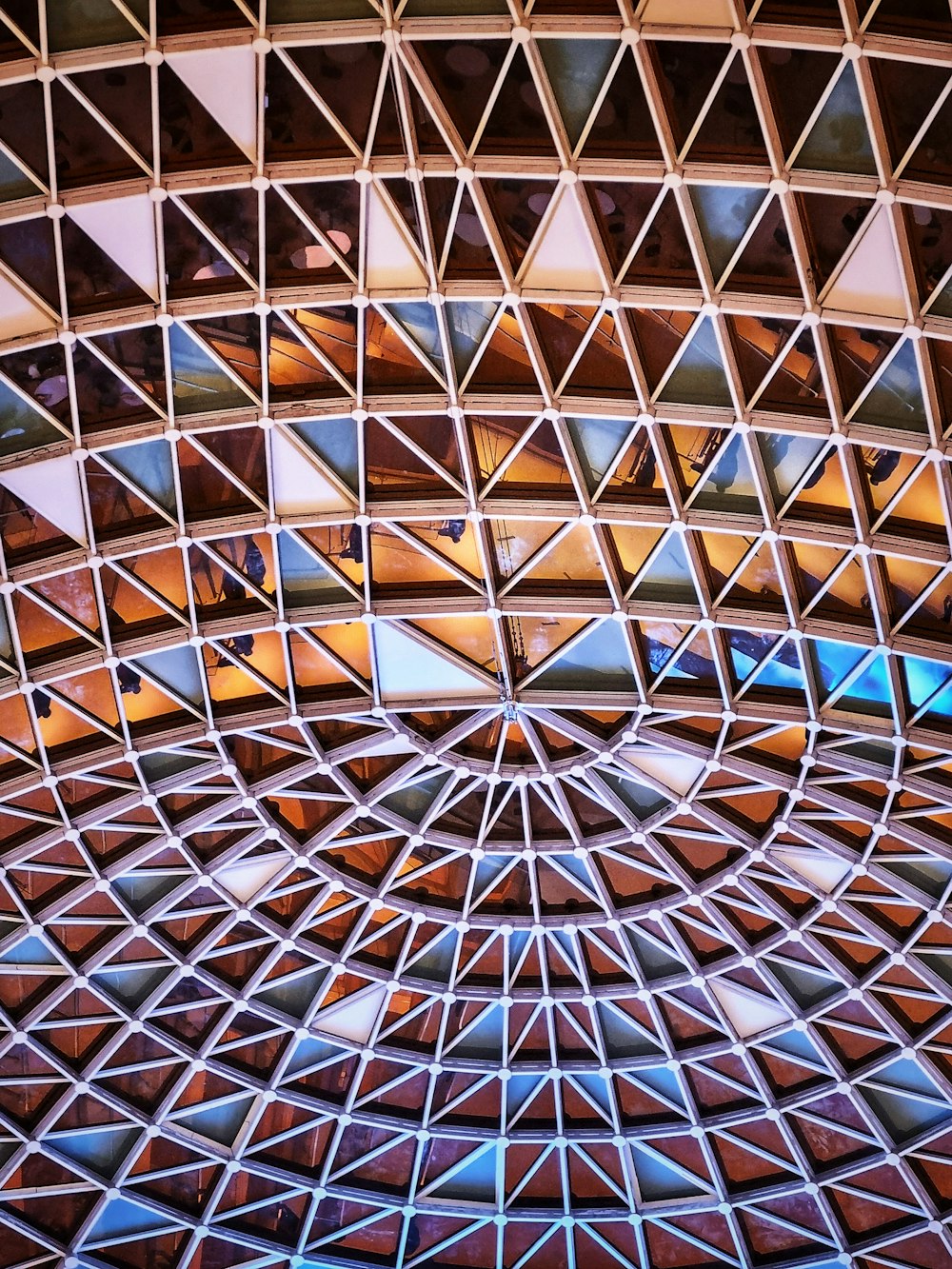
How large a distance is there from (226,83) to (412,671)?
671 inches

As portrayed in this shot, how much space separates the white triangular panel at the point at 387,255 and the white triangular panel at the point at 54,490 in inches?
340

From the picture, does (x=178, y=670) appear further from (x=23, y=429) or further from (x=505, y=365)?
(x=505, y=365)

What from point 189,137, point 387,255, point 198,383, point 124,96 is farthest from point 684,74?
point 198,383

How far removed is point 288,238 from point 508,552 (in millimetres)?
10167

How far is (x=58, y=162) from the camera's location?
32812 millimetres

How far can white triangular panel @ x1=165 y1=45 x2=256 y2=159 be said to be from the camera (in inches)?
1207

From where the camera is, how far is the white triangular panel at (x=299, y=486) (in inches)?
1503

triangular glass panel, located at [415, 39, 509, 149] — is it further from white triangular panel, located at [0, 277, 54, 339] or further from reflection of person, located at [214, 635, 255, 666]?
reflection of person, located at [214, 635, 255, 666]

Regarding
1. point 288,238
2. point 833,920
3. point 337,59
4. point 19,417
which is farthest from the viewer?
point 833,920

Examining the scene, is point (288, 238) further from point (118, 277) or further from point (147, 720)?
point (147, 720)

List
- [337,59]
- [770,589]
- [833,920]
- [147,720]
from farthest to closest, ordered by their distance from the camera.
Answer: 1. [833,920]
2. [147,720]
3. [770,589]
4. [337,59]

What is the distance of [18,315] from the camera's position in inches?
1389

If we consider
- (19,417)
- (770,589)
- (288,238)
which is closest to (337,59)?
(288,238)

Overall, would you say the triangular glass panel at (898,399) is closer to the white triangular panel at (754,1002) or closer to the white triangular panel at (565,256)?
the white triangular panel at (565,256)
